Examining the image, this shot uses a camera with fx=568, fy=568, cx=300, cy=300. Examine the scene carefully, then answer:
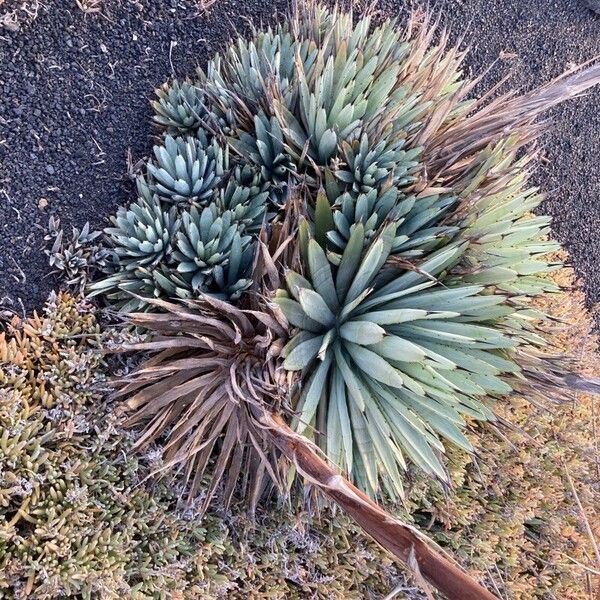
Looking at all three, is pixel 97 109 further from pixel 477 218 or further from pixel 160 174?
pixel 477 218

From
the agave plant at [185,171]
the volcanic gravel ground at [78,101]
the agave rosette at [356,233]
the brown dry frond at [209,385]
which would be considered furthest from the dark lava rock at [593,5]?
the brown dry frond at [209,385]

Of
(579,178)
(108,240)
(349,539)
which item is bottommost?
(349,539)

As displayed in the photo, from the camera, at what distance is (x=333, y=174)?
2.48m

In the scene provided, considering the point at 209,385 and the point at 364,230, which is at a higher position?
the point at 364,230

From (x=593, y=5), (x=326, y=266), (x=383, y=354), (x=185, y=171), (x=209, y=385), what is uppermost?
(x=593, y=5)

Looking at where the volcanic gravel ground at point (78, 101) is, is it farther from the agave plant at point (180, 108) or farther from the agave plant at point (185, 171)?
the agave plant at point (185, 171)

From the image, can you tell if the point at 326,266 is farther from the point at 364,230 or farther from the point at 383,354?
the point at 383,354

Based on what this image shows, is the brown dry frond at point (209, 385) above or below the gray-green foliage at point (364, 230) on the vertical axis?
below

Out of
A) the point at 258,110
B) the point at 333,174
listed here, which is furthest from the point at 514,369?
the point at 258,110

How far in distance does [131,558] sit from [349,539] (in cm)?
110

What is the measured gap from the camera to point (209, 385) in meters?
2.37

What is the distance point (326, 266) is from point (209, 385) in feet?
2.28

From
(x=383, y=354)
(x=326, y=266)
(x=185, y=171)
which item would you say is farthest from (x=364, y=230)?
(x=185, y=171)

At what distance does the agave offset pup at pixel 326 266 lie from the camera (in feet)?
7.43
